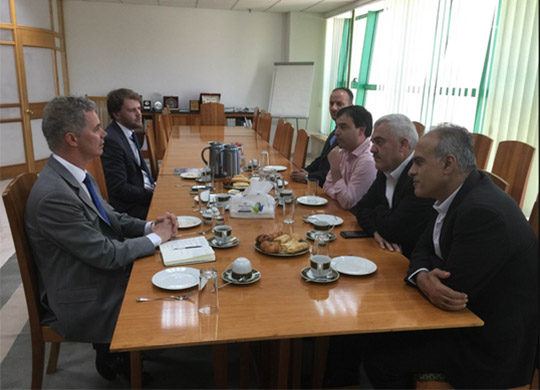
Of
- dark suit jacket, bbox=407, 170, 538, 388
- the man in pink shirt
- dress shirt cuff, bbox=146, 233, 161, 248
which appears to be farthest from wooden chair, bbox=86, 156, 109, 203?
dark suit jacket, bbox=407, 170, 538, 388

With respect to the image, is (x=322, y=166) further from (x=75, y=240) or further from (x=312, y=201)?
(x=75, y=240)

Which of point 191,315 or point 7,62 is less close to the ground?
point 7,62

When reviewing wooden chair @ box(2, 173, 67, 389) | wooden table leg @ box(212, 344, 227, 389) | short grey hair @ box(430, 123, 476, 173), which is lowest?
wooden table leg @ box(212, 344, 227, 389)

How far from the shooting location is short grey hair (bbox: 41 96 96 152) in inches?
67.2

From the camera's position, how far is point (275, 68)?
7.88 m

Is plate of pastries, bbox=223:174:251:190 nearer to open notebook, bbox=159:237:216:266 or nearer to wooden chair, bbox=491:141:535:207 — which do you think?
open notebook, bbox=159:237:216:266

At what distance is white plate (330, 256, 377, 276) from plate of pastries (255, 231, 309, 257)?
0.15 m

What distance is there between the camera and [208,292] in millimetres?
1303

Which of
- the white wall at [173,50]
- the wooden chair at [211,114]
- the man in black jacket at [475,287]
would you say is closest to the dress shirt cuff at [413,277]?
the man in black jacket at [475,287]

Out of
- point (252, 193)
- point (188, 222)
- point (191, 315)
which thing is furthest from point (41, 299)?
point (252, 193)

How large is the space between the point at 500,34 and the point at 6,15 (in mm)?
5834

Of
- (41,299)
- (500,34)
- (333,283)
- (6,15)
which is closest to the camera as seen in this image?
(333,283)

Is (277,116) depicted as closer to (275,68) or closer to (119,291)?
(275,68)

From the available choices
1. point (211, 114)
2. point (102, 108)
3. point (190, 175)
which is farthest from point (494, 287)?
point (102, 108)
